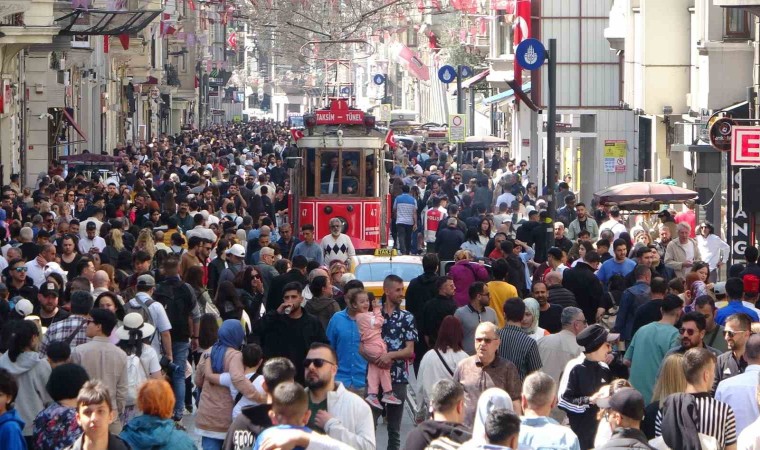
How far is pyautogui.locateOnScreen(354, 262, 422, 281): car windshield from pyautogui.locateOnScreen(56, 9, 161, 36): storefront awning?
1473 centimetres

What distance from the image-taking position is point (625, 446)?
794cm

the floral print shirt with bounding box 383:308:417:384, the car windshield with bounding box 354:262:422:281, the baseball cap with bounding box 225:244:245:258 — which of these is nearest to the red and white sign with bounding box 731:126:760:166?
the car windshield with bounding box 354:262:422:281

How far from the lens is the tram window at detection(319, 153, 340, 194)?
27.5 m

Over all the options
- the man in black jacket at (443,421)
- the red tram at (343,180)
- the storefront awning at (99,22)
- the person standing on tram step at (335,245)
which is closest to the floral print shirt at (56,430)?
the man in black jacket at (443,421)

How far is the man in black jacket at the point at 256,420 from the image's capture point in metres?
8.45

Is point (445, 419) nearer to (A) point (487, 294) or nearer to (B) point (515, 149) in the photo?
(A) point (487, 294)

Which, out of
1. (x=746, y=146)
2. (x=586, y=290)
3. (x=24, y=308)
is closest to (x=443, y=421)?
(x=24, y=308)

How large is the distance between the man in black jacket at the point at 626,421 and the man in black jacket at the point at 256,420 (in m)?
1.62

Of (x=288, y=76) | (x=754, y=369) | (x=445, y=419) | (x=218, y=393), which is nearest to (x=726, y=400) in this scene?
(x=754, y=369)

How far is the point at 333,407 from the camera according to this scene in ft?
29.2

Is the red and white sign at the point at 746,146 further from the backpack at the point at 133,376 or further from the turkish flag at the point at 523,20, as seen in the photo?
the turkish flag at the point at 523,20

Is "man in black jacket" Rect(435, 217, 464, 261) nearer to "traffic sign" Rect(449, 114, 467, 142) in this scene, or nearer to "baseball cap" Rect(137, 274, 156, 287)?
"baseball cap" Rect(137, 274, 156, 287)

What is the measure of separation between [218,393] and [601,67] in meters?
30.1

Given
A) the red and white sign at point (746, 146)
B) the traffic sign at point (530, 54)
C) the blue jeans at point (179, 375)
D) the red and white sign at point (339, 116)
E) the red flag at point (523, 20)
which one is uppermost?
the red flag at point (523, 20)
